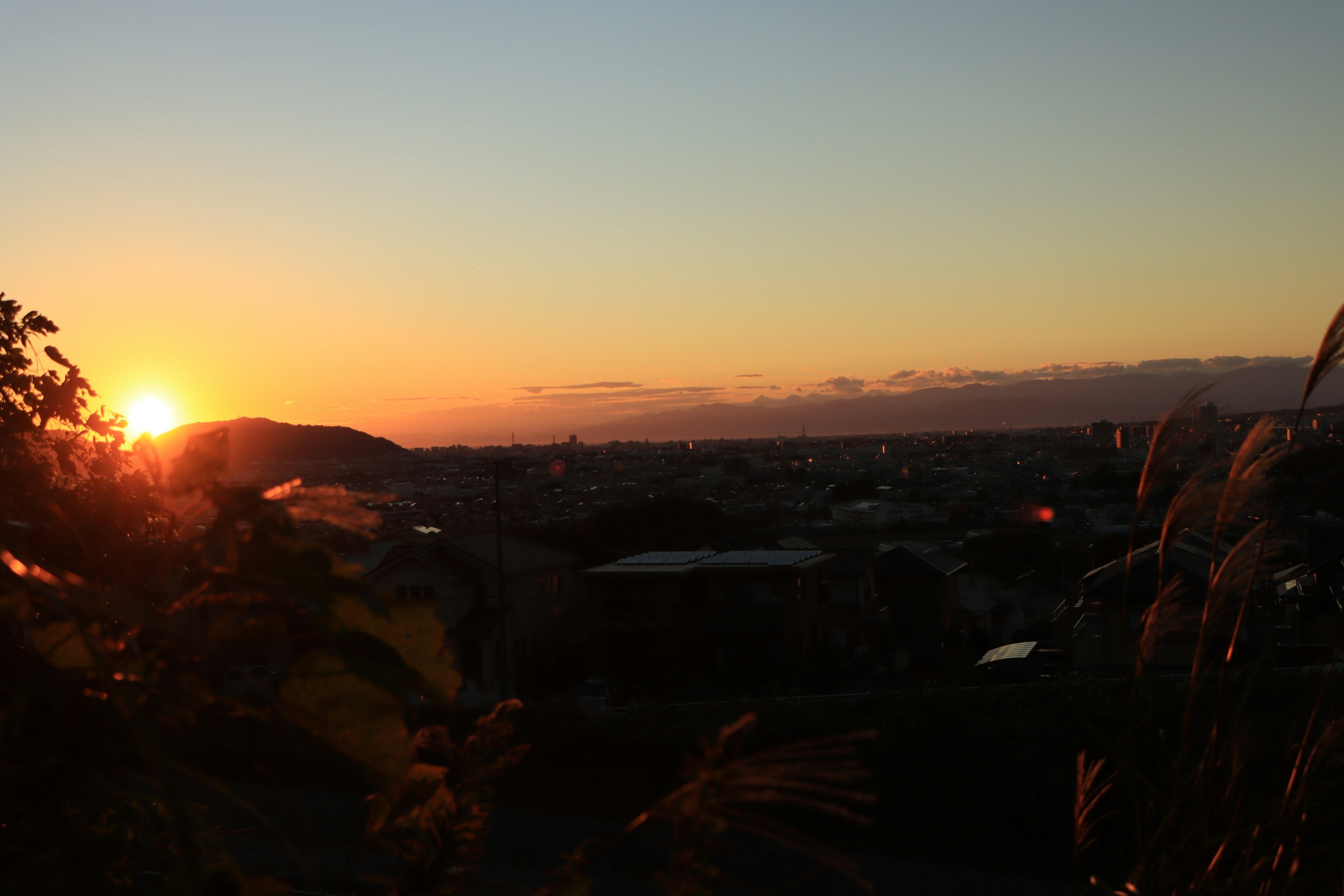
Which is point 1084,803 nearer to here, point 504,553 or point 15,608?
point 15,608

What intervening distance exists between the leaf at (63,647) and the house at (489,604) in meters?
17.2

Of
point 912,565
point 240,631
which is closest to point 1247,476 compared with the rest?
point 240,631

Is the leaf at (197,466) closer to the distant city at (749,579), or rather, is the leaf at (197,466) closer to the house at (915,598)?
the distant city at (749,579)

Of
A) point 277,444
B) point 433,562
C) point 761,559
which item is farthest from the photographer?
point 761,559

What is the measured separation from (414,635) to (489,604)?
18.8 metres

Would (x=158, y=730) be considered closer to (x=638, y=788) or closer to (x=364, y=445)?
(x=638, y=788)

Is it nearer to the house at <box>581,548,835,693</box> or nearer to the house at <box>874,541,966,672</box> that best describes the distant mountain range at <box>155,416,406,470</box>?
the house at <box>581,548,835,693</box>

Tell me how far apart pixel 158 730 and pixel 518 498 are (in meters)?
34.9

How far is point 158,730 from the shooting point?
987 millimetres

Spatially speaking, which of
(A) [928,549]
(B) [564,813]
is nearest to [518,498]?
(A) [928,549]

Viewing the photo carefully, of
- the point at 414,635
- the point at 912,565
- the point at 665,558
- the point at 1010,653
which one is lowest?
the point at 1010,653

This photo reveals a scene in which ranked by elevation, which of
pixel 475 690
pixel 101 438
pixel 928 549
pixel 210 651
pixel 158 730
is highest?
pixel 101 438

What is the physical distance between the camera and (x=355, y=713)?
2.85 ft

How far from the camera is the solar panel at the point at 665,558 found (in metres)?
20.1
